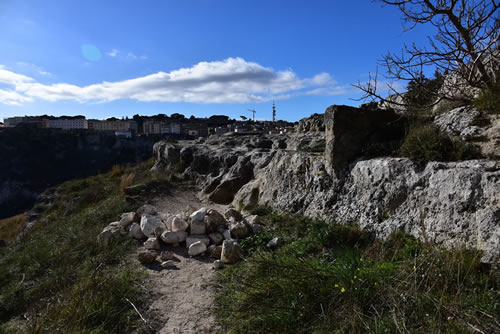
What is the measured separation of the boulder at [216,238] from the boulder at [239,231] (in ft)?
0.67

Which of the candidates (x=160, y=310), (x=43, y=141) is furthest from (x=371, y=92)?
(x=43, y=141)

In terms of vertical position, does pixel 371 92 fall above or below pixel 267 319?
above

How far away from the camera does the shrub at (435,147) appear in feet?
13.6

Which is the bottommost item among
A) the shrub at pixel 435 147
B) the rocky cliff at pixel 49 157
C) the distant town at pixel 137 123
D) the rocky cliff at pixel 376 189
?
the rocky cliff at pixel 49 157

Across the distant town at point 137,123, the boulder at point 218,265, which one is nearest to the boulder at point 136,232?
the boulder at point 218,265

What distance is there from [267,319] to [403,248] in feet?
6.78

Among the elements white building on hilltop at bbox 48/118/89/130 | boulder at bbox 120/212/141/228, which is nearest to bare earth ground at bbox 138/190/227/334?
boulder at bbox 120/212/141/228

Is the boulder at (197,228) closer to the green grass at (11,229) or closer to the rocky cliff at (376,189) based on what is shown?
the rocky cliff at (376,189)

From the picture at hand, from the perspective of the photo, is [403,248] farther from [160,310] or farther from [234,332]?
[160,310]

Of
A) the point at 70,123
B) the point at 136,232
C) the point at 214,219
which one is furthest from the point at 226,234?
the point at 70,123

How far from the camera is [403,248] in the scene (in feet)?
12.1

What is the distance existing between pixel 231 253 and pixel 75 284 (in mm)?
2033

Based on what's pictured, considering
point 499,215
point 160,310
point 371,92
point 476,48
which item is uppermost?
point 476,48

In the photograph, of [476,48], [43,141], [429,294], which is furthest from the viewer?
[43,141]
